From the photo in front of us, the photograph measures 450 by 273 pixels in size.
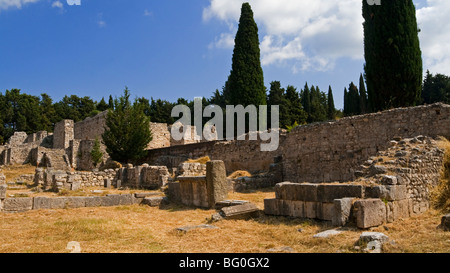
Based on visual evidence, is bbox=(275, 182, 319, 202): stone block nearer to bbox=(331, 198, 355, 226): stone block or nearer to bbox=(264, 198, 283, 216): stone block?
bbox=(264, 198, 283, 216): stone block

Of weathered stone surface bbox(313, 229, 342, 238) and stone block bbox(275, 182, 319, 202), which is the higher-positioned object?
stone block bbox(275, 182, 319, 202)

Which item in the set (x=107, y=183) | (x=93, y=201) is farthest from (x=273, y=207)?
(x=107, y=183)

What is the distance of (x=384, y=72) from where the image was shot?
16.8 m

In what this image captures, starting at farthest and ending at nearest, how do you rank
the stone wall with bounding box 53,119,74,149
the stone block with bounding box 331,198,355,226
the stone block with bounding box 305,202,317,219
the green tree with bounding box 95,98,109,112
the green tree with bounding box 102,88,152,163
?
1. the green tree with bounding box 95,98,109,112
2. the stone wall with bounding box 53,119,74,149
3. the green tree with bounding box 102,88,152,163
4. the stone block with bounding box 305,202,317,219
5. the stone block with bounding box 331,198,355,226

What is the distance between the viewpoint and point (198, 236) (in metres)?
7.39

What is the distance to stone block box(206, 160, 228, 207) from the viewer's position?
1131cm

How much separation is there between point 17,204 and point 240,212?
7.35 meters

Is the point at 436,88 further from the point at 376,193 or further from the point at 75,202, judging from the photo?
the point at 75,202

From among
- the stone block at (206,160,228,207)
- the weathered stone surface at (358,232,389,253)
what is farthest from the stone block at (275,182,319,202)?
the stone block at (206,160,228,207)

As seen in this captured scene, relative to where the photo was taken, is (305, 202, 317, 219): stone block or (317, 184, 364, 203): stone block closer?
(317, 184, 364, 203): stone block

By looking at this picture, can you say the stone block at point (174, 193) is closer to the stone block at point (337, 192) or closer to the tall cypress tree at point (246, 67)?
the stone block at point (337, 192)

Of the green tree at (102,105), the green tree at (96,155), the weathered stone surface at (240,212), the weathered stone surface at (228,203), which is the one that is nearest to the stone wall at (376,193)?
the weathered stone surface at (240,212)

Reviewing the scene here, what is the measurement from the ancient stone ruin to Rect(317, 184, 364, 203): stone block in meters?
0.02
